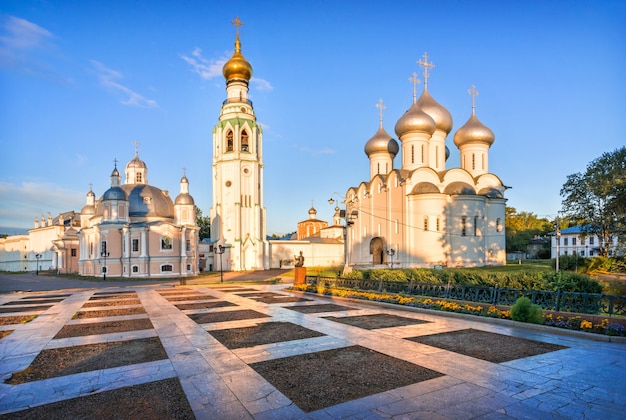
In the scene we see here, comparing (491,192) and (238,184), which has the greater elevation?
(238,184)

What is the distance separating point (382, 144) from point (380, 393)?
4009cm

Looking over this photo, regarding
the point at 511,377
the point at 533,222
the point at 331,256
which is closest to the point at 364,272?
the point at 511,377

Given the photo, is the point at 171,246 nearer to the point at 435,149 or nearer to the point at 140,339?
the point at 435,149

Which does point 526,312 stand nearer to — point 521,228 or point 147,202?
point 147,202

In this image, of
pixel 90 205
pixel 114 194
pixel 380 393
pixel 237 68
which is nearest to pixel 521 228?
pixel 237 68

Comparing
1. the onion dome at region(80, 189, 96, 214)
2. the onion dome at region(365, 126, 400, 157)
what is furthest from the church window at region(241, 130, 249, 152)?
the onion dome at region(80, 189, 96, 214)

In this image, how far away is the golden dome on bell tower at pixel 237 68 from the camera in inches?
1928

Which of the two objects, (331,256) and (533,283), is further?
(331,256)

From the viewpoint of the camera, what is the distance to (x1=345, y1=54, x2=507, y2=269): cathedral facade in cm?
3453

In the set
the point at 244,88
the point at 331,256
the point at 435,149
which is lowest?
the point at 331,256

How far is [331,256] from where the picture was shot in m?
52.6

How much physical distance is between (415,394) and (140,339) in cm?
647

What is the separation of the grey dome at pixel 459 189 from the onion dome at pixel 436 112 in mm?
6981

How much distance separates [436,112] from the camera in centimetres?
3997
